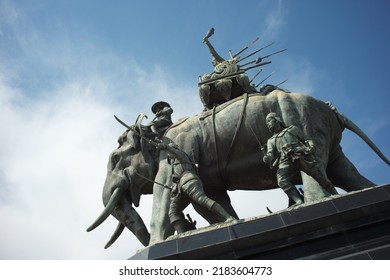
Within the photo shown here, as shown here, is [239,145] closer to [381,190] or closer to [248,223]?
[248,223]

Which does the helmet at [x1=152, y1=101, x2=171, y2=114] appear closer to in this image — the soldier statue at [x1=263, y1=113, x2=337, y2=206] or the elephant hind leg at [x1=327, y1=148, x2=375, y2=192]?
the soldier statue at [x1=263, y1=113, x2=337, y2=206]

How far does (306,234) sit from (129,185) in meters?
4.83

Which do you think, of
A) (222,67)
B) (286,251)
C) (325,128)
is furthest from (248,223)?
(222,67)

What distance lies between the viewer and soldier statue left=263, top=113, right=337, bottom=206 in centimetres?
761

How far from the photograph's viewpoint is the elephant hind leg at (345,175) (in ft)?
30.8

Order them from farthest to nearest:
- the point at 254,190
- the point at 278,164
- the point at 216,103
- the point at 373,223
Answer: the point at 216,103
the point at 254,190
the point at 278,164
the point at 373,223

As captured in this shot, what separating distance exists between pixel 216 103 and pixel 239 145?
5.44 ft

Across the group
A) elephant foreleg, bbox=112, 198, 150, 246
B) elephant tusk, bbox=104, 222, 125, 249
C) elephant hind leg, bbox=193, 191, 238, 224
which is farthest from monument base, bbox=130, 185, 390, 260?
elephant tusk, bbox=104, 222, 125, 249

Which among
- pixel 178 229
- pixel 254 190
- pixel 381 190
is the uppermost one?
pixel 254 190

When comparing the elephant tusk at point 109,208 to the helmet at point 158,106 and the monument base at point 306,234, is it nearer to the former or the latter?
the helmet at point 158,106

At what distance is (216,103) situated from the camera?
1075cm

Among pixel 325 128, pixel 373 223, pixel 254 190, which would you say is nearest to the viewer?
pixel 373 223

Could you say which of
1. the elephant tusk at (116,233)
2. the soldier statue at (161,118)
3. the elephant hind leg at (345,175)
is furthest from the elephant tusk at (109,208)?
the elephant hind leg at (345,175)

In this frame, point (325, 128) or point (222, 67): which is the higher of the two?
point (222, 67)
